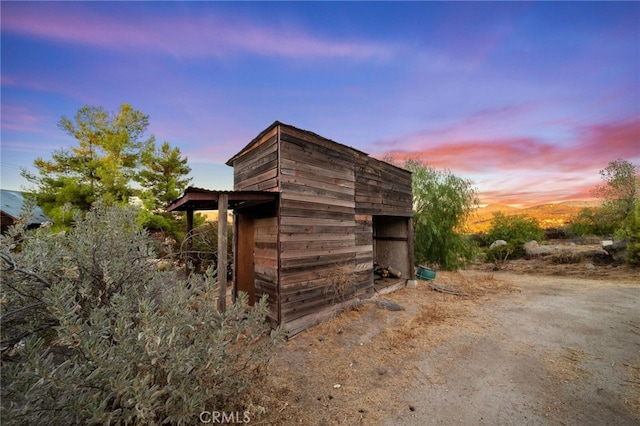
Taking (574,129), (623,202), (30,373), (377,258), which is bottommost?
→ (377,258)

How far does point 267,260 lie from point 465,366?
4.34 metres

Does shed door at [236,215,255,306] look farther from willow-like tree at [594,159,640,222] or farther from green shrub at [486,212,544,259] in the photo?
willow-like tree at [594,159,640,222]

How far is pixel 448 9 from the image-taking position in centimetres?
653

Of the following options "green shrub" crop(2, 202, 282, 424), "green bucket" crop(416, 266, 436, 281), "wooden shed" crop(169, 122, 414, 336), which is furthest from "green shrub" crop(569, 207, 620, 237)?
"green shrub" crop(2, 202, 282, 424)

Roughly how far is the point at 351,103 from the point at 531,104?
626cm

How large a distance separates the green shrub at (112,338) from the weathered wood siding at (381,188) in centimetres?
559

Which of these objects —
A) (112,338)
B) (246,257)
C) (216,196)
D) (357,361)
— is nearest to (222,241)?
(216,196)

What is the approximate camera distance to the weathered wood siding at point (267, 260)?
524 cm

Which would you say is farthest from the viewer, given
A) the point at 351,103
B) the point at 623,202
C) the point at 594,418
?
the point at 623,202

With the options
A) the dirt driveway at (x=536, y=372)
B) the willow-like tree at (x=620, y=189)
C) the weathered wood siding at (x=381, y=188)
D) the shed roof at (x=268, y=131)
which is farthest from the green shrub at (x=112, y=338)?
the willow-like tree at (x=620, y=189)

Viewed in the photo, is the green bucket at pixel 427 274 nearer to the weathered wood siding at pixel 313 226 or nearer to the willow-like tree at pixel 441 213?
the willow-like tree at pixel 441 213

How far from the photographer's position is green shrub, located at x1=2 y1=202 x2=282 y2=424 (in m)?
1.36

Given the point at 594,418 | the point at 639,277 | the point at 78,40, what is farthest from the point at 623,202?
the point at 78,40

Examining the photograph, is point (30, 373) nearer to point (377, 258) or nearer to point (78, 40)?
point (78, 40)
